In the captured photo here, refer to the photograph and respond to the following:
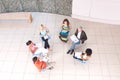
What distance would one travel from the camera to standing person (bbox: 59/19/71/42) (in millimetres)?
3421

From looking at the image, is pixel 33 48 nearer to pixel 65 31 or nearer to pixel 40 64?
pixel 40 64

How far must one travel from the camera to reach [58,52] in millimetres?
3535

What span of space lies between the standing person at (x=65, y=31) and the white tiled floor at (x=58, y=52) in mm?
133

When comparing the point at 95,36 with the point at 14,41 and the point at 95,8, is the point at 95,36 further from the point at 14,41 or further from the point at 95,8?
the point at 14,41

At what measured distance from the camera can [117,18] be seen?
3.95m

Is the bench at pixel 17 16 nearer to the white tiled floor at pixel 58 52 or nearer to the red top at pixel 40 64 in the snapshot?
the white tiled floor at pixel 58 52

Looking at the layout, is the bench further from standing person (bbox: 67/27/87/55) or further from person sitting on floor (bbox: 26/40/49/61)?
standing person (bbox: 67/27/87/55)

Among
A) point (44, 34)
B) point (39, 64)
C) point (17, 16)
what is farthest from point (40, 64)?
point (17, 16)

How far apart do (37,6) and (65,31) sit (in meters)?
1.15

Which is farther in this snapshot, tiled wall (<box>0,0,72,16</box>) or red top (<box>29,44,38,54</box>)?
tiled wall (<box>0,0,72,16</box>)

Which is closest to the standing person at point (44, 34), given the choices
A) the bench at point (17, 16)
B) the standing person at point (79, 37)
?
the standing person at point (79, 37)

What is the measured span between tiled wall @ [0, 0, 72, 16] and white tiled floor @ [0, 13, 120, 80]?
137 mm

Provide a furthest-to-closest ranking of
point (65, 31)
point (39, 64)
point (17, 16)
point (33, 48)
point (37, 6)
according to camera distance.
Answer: point (37, 6) < point (17, 16) < point (65, 31) < point (33, 48) < point (39, 64)

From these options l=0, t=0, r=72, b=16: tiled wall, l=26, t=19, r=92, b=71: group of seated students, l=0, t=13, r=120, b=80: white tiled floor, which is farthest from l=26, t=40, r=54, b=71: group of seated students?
l=0, t=0, r=72, b=16: tiled wall
